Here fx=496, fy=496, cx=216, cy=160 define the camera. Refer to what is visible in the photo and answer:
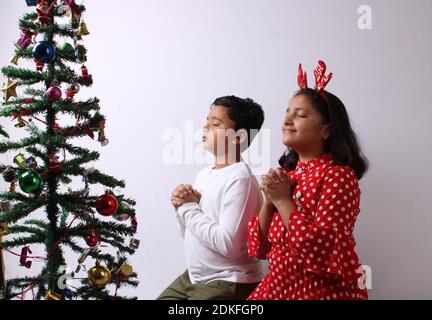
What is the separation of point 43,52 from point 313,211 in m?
0.85

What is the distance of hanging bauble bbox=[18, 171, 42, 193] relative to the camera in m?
1.32

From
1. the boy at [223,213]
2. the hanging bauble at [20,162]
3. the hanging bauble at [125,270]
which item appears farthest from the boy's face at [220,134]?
the hanging bauble at [20,162]

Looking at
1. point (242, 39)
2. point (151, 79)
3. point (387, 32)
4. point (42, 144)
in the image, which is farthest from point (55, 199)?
point (387, 32)

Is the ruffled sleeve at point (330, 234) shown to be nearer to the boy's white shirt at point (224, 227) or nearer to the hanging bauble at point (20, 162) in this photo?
the boy's white shirt at point (224, 227)

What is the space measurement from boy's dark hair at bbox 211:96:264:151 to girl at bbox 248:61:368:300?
228 millimetres

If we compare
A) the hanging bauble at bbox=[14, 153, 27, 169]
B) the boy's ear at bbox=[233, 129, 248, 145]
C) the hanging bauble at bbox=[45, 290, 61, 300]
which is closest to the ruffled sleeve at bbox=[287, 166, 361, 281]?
the boy's ear at bbox=[233, 129, 248, 145]

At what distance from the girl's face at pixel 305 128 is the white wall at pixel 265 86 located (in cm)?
40

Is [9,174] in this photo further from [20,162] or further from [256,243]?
[256,243]

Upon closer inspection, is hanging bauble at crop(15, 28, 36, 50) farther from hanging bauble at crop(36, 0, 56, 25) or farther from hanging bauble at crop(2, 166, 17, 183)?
hanging bauble at crop(2, 166, 17, 183)

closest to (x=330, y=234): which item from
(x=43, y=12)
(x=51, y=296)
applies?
(x=51, y=296)

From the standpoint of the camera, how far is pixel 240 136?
1645 millimetres

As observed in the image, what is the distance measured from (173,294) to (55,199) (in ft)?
1.64

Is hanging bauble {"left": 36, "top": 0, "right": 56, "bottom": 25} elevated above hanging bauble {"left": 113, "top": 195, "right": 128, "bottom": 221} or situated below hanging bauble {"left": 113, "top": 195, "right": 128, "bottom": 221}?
above

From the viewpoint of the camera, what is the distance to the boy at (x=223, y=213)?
1502 mm
